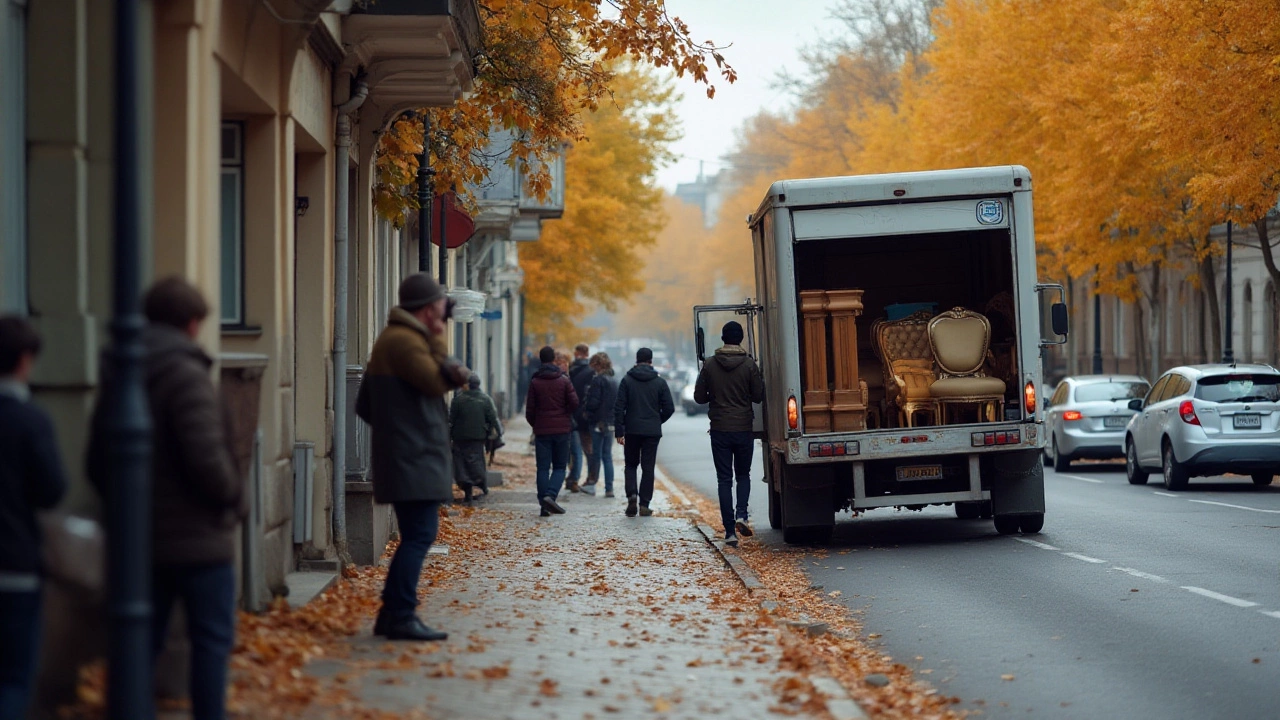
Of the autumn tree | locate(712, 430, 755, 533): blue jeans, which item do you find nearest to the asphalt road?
locate(712, 430, 755, 533): blue jeans

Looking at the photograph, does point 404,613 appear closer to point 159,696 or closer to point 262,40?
point 159,696

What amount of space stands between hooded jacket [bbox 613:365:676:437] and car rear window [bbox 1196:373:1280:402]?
7.58 metres

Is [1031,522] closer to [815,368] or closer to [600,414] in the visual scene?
[815,368]

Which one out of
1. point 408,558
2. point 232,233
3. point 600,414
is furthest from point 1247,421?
point 408,558

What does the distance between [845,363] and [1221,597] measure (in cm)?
447

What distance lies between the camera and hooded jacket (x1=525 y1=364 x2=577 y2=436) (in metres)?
19.2

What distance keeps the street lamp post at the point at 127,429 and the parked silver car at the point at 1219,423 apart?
18305mm

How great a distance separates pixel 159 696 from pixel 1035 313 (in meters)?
9.75

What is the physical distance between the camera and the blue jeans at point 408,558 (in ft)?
27.9

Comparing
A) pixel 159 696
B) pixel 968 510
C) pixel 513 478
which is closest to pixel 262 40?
pixel 159 696

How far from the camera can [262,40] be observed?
983 centimetres

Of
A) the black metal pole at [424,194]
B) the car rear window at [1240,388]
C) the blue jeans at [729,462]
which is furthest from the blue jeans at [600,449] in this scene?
the car rear window at [1240,388]

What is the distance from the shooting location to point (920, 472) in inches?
590

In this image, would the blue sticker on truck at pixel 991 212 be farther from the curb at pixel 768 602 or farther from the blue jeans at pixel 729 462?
the curb at pixel 768 602
